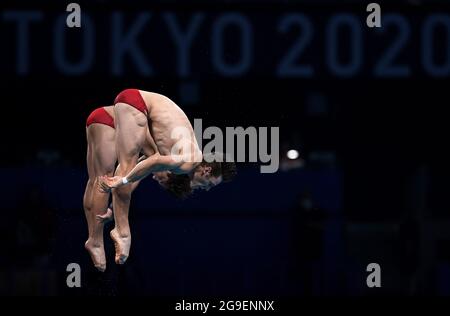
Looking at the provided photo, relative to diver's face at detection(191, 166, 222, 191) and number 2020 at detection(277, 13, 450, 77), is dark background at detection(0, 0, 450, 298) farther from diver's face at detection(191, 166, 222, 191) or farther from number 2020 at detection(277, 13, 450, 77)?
diver's face at detection(191, 166, 222, 191)

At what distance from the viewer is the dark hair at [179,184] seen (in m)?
10.9

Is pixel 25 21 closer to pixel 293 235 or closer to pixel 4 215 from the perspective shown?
pixel 4 215

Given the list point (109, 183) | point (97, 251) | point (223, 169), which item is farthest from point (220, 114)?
point (109, 183)

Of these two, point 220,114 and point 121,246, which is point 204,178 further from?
point 220,114

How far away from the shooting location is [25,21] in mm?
14180

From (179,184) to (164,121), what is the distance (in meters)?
0.75

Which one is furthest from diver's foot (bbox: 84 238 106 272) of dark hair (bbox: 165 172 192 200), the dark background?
the dark background

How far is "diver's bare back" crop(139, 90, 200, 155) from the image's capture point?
34.8 ft

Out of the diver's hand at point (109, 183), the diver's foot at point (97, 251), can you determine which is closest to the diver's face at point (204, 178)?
the diver's hand at point (109, 183)

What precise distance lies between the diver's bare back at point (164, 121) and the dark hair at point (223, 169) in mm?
288

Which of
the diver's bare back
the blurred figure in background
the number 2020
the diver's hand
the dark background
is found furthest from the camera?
the number 2020

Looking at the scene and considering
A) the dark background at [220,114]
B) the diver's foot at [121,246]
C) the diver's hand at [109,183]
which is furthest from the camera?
the dark background at [220,114]

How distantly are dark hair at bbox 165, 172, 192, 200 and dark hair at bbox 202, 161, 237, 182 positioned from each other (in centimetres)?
32

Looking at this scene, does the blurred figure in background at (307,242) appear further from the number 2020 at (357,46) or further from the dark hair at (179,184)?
the dark hair at (179,184)
